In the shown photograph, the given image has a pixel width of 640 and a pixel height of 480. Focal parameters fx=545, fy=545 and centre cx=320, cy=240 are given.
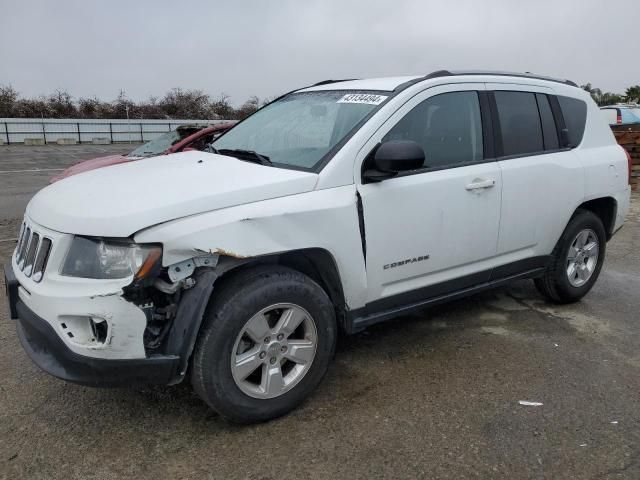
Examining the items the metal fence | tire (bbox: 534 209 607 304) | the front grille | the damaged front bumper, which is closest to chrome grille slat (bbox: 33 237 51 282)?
the front grille

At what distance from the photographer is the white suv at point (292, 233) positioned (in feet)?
7.93

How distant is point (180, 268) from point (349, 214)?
0.93 metres

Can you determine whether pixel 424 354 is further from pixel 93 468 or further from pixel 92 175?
pixel 92 175

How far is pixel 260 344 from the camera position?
2.71 m

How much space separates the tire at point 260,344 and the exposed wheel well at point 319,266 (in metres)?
0.11

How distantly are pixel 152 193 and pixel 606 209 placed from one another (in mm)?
3841

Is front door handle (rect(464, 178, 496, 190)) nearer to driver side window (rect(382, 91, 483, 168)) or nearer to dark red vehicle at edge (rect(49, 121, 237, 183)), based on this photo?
driver side window (rect(382, 91, 483, 168))

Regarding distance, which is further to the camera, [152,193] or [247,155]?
[247,155]

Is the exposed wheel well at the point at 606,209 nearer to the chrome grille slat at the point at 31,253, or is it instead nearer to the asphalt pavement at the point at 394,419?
the asphalt pavement at the point at 394,419

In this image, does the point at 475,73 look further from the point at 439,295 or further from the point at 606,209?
the point at 606,209

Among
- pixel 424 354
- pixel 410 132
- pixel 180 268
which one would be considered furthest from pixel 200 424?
pixel 410 132

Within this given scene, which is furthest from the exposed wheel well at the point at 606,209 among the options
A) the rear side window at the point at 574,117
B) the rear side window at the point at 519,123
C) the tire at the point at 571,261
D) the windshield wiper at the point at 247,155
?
the windshield wiper at the point at 247,155

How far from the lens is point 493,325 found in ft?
13.5

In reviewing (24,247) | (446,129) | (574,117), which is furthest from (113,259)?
(574,117)
